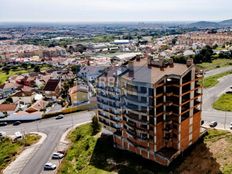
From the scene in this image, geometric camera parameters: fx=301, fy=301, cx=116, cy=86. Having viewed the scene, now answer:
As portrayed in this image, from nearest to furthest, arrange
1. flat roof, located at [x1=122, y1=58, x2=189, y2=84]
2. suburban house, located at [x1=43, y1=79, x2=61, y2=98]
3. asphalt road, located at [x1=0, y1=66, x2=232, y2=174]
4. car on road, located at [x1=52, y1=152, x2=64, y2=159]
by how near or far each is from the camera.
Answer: flat roof, located at [x1=122, y1=58, x2=189, y2=84] → asphalt road, located at [x1=0, y1=66, x2=232, y2=174] → car on road, located at [x1=52, y1=152, x2=64, y2=159] → suburban house, located at [x1=43, y1=79, x2=61, y2=98]

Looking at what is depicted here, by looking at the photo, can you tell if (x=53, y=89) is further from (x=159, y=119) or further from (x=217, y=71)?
(x=159, y=119)

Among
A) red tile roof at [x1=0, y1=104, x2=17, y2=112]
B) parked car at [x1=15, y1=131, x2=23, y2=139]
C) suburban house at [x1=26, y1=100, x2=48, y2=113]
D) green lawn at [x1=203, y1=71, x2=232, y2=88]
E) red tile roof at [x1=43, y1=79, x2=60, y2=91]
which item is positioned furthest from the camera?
red tile roof at [x1=43, y1=79, x2=60, y2=91]

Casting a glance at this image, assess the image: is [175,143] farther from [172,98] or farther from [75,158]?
[75,158]

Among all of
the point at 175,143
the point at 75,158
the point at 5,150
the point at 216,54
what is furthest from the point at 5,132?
the point at 216,54

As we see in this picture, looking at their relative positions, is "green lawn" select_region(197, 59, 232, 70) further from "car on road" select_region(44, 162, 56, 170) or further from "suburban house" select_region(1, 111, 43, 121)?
"car on road" select_region(44, 162, 56, 170)

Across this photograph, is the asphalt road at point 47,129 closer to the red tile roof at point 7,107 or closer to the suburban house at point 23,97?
the red tile roof at point 7,107

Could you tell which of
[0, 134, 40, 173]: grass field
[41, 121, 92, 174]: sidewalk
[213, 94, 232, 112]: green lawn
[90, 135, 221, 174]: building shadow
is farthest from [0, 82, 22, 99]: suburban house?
[213, 94, 232, 112]: green lawn
